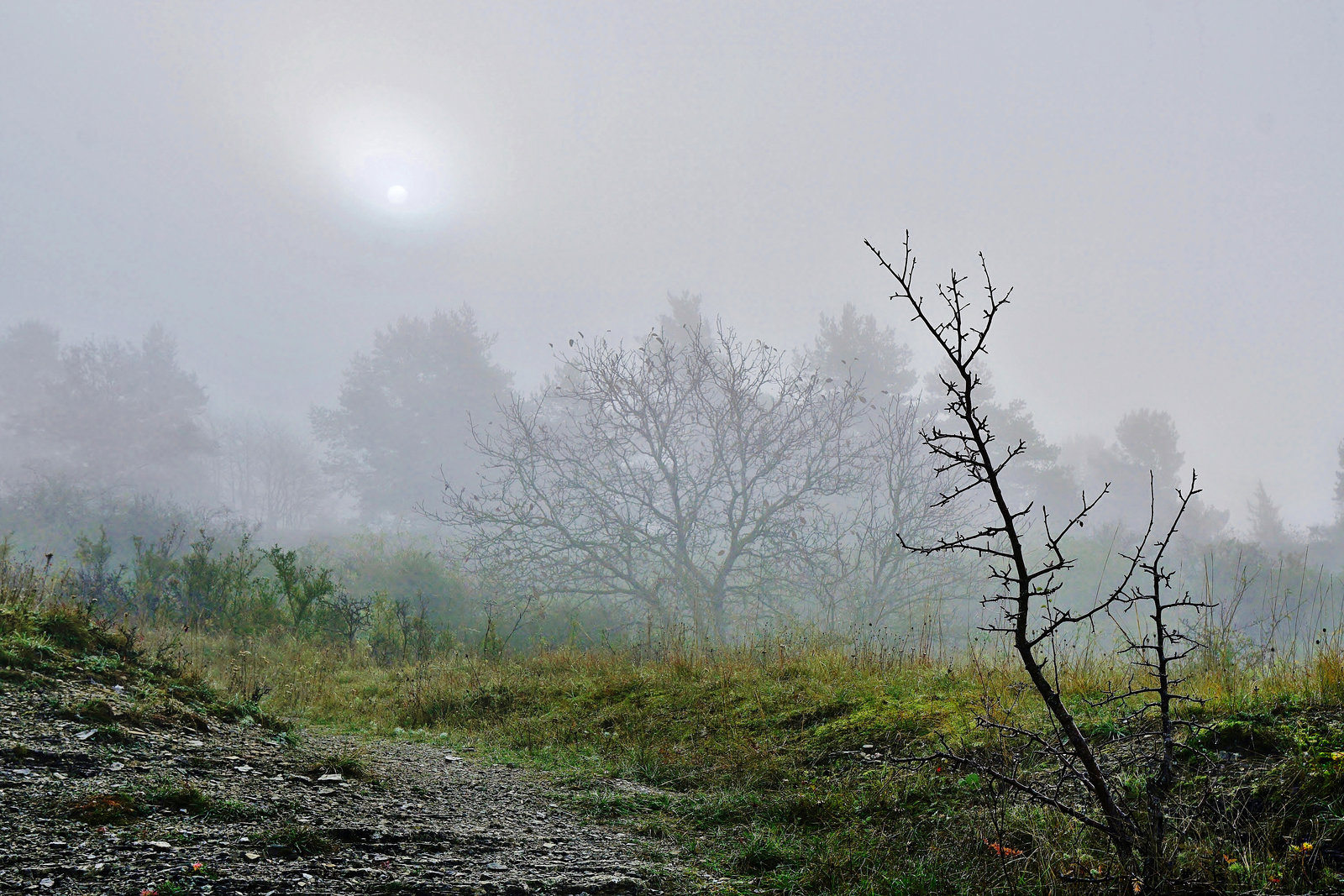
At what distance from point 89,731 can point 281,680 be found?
5373 millimetres

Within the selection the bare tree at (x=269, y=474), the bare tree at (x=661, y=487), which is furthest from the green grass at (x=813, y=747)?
the bare tree at (x=269, y=474)

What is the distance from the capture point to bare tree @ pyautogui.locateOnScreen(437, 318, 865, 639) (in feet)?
52.2

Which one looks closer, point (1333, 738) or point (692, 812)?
point (1333, 738)

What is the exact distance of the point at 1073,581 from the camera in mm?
35031

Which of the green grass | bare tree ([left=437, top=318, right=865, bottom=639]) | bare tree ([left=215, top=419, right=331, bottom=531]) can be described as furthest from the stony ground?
bare tree ([left=215, top=419, right=331, bottom=531])

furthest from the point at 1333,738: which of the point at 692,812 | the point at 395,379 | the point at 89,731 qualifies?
the point at 395,379

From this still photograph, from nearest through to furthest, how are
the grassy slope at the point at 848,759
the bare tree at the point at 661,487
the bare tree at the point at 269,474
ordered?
1. the grassy slope at the point at 848,759
2. the bare tree at the point at 661,487
3. the bare tree at the point at 269,474

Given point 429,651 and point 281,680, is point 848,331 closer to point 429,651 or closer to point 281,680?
point 429,651

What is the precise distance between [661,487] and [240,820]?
13.8 m

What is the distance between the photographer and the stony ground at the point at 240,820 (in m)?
2.90

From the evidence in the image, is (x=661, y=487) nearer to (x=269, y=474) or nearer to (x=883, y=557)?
(x=883, y=557)

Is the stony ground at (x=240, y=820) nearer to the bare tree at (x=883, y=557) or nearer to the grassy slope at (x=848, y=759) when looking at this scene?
the grassy slope at (x=848, y=759)

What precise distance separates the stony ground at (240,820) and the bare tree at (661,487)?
1072 centimetres

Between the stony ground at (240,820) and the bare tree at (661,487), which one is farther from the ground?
the bare tree at (661,487)
